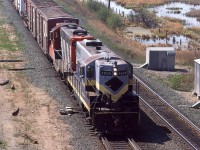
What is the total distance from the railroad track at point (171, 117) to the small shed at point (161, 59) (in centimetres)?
556

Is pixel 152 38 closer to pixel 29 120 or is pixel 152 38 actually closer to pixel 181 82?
pixel 181 82

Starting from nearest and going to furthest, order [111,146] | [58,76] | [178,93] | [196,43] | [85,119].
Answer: [111,146] → [85,119] → [178,93] → [58,76] → [196,43]

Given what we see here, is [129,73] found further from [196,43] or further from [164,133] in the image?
[196,43]

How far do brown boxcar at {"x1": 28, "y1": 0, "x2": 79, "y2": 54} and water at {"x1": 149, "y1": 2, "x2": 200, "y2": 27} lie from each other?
3139 centimetres

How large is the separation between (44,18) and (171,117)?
12.2 metres

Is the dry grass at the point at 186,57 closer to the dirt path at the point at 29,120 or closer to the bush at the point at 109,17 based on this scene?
the dirt path at the point at 29,120

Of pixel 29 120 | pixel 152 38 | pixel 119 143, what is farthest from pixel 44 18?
pixel 152 38

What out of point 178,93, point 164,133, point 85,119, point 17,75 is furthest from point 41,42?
point 164,133

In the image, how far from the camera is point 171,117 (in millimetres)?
22469

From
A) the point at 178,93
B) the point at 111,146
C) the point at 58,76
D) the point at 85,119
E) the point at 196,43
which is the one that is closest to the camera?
the point at 111,146

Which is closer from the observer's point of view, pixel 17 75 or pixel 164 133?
pixel 164 133

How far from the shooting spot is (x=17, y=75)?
29.4 metres

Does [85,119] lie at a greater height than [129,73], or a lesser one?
lesser

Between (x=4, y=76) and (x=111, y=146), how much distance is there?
12.6 m
